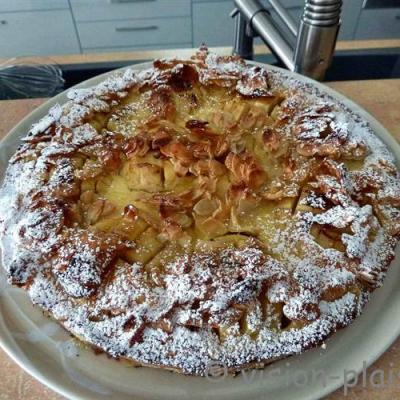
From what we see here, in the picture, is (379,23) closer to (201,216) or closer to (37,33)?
(37,33)

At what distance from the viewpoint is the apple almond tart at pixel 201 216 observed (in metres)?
0.81

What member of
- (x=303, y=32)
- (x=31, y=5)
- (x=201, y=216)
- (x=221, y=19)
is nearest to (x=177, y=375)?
(x=201, y=216)

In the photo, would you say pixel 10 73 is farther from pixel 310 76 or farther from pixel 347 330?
pixel 347 330

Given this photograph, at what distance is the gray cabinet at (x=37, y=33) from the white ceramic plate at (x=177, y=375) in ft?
8.89

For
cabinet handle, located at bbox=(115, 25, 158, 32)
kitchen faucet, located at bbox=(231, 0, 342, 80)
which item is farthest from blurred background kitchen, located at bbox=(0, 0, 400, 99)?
kitchen faucet, located at bbox=(231, 0, 342, 80)

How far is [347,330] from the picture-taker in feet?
2.97

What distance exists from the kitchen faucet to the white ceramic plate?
0.72 m

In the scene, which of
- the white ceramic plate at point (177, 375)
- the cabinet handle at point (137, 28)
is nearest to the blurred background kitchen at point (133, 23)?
the cabinet handle at point (137, 28)

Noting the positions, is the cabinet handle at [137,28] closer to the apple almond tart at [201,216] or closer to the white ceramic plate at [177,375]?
the apple almond tart at [201,216]

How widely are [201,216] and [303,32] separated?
668 millimetres

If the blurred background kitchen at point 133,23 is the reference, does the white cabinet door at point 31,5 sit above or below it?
above

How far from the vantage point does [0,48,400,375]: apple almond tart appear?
0.81 meters

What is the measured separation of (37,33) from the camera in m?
3.28

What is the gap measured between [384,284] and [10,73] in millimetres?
1471
